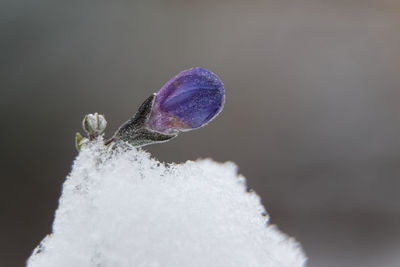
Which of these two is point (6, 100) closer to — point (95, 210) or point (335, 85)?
point (335, 85)

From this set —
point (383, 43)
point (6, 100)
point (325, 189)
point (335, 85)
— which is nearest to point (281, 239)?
point (325, 189)

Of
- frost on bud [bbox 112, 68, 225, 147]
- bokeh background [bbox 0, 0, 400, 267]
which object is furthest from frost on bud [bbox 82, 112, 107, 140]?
bokeh background [bbox 0, 0, 400, 267]

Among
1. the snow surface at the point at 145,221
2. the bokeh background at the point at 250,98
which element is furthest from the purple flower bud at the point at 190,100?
the bokeh background at the point at 250,98

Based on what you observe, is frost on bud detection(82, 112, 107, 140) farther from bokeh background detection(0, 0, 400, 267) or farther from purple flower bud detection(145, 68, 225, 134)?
bokeh background detection(0, 0, 400, 267)

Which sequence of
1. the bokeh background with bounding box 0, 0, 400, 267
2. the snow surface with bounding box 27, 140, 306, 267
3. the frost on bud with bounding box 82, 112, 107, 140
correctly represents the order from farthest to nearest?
1. the bokeh background with bounding box 0, 0, 400, 267
2. the frost on bud with bounding box 82, 112, 107, 140
3. the snow surface with bounding box 27, 140, 306, 267

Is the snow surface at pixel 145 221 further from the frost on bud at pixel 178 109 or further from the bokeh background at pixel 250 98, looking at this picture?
the bokeh background at pixel 250 98

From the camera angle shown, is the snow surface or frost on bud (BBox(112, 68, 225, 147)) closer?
the snow surface

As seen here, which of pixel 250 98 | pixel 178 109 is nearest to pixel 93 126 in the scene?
pixel 178 109
